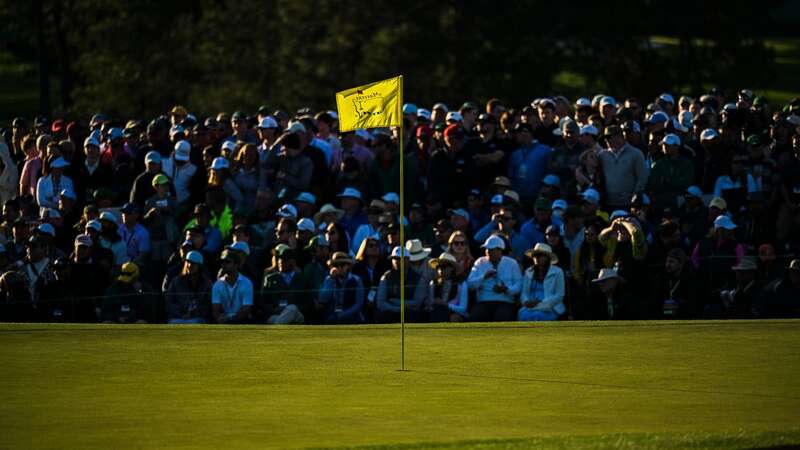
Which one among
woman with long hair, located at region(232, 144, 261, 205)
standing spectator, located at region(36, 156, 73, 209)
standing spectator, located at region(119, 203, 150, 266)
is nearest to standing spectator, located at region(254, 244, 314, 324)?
standing spectator, located at region(119, 203, 150, 266)

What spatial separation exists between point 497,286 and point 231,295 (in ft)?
9.70

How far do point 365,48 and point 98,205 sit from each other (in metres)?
21.8

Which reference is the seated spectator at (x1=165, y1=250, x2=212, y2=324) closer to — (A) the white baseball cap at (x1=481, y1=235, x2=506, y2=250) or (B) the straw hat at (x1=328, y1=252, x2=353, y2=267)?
(B) the straw hat at (x1=328, y1=252, x2=353, y2=267)

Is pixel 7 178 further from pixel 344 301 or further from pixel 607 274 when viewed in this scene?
pixel 607 274

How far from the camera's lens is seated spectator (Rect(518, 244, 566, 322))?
17781 millimetres

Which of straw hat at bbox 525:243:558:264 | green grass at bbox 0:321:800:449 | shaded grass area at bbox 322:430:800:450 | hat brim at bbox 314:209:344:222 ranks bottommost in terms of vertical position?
shaded grass area at bbox 322:430:800:450

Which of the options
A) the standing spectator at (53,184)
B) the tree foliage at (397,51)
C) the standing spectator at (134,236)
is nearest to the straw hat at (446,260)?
the standing spectator at (134,236)

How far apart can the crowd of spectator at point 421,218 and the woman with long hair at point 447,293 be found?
0.07 ft

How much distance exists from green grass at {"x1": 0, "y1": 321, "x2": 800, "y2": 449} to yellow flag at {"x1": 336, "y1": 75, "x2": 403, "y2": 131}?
192 centimetres

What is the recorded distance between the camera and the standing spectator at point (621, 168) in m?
20.3

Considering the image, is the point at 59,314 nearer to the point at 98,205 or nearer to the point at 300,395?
the point at 98,205

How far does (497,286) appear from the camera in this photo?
58.3 feet

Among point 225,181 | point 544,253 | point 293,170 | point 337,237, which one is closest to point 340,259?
point 337,237

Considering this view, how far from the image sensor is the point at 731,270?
59.0 feet
